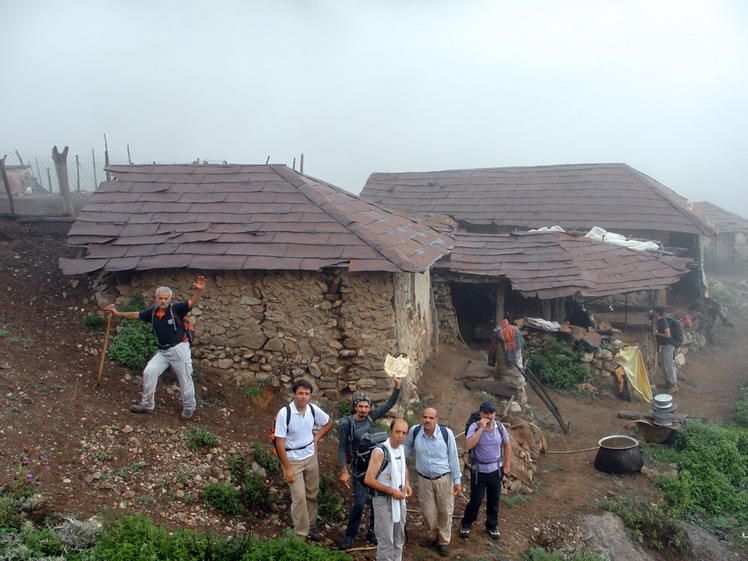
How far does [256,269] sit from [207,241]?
3.55 feet

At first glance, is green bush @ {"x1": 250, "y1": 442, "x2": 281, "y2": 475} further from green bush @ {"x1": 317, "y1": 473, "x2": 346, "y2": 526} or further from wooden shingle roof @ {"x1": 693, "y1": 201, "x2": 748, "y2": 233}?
wooden shingle roof @ {"x1": 693, "y1": 201, "x2": 748, "y2": 233}

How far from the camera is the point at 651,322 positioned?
14.5 meters

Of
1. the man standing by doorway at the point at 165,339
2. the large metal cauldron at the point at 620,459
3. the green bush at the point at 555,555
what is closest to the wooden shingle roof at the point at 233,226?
the man standing by doorway at the point at 165,339

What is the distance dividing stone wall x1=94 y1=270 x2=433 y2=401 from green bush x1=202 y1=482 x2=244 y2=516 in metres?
2.74

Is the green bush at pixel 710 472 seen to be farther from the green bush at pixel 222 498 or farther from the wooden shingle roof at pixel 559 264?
the green bush at pixel 222 498

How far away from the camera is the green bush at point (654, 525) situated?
24.1ft

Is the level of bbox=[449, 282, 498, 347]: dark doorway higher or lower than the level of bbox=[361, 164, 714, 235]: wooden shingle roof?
lower

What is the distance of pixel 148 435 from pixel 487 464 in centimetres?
411

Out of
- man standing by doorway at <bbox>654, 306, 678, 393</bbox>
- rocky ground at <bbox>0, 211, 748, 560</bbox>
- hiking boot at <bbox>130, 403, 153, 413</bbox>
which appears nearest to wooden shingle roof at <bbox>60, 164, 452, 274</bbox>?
rocky ground at <bbox>0, 211, 748, 560</bbox>

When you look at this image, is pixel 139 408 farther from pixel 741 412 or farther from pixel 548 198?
pixel 548 198

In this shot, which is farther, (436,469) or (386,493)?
(436,469)

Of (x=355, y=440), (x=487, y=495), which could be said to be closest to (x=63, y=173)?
(x=355, y=440)

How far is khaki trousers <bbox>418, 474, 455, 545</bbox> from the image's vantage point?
19.5 ft

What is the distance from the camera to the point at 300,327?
28.8ft
